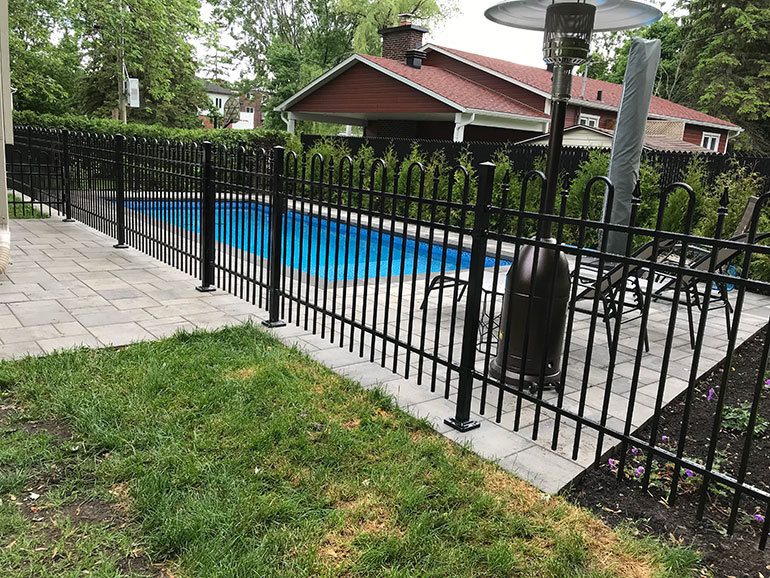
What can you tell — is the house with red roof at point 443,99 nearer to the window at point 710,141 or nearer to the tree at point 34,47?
the window at point 710,141

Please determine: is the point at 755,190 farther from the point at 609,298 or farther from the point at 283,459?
the point at 283,459

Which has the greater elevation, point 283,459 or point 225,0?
point 225,0

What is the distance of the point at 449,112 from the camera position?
17.6m

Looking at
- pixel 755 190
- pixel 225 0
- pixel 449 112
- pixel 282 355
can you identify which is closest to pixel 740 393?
pixel 282 355

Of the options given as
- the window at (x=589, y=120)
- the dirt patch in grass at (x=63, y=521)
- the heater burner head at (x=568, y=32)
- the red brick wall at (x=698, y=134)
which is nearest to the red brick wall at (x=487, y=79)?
the window at (x=589, y=120)

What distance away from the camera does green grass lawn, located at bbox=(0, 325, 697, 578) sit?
2170 mm

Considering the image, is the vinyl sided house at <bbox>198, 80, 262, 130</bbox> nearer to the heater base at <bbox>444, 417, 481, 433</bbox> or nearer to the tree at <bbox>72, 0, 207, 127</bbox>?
the tree at <bbox>72, 0, 207, 127</bbox>

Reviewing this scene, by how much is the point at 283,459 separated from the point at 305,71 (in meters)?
33.4

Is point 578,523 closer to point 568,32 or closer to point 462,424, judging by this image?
point 462,424

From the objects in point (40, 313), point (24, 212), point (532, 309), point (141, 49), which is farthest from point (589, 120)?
point (40, 313)

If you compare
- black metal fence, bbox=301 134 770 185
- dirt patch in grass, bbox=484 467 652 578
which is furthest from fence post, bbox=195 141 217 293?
black metal fence, bbox=301 134 770 185

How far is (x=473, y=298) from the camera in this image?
3275 millimetres

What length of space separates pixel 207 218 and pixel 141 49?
19100mm

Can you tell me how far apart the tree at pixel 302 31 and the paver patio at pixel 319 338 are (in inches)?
1113
